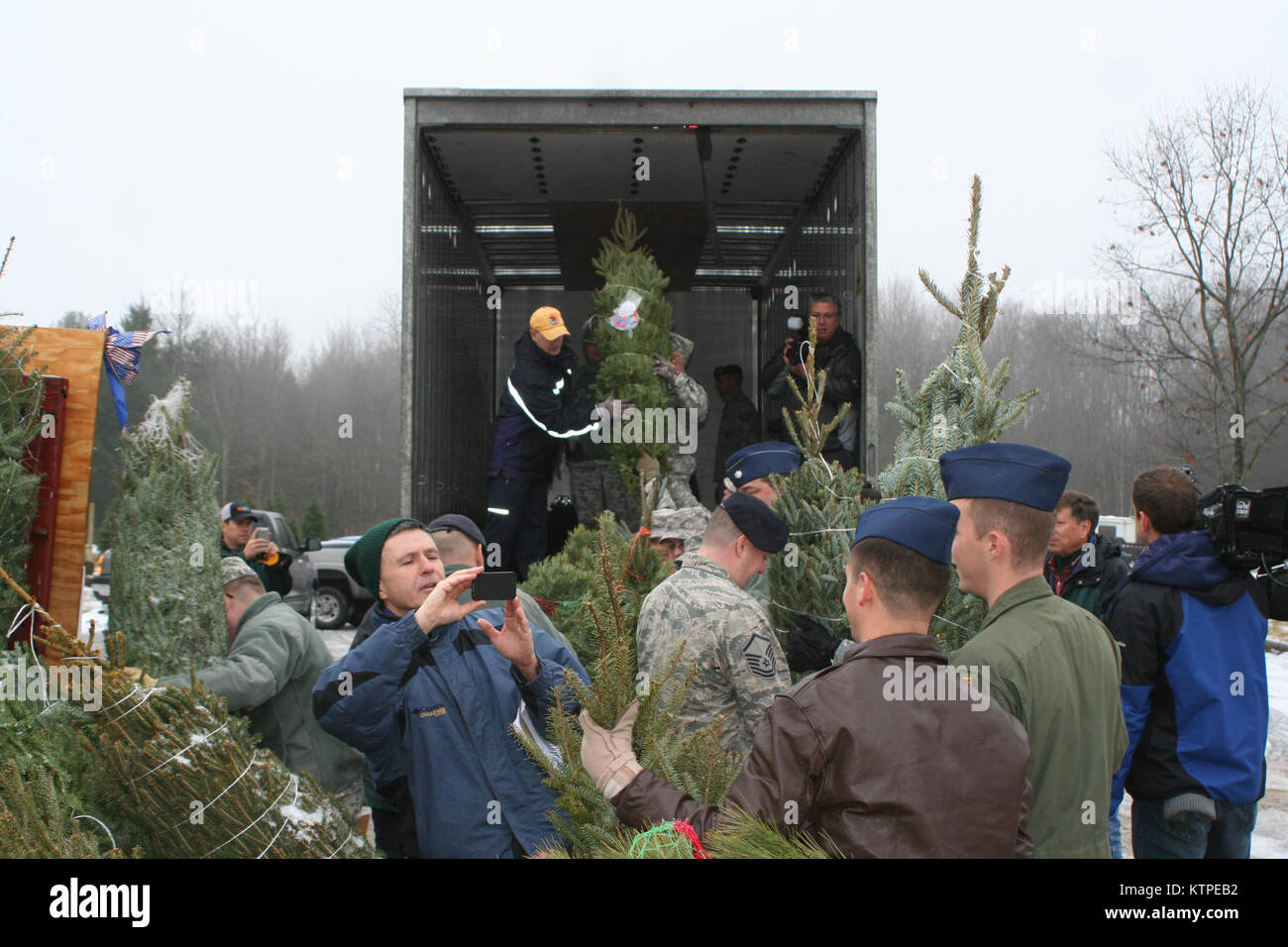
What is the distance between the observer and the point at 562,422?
7215mm

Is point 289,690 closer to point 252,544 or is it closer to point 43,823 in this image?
point 43,823

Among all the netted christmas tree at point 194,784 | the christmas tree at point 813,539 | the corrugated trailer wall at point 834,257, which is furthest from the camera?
the corrugated trailer wall at point 834,257

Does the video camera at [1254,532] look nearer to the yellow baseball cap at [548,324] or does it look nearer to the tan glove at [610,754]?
the tan glove at [610,754]

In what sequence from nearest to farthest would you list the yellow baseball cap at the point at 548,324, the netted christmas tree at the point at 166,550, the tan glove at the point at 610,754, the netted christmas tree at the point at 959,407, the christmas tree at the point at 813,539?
the tan glove at the point at 610,754, the netted christmas tree at the point at 166,550, the netted christmas tree at the point at 959,407, the christmas tree at the point at 813,539, the yellow baseball cap at the point at 548,324

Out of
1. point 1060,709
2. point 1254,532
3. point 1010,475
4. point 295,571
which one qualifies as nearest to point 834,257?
point 1254,532

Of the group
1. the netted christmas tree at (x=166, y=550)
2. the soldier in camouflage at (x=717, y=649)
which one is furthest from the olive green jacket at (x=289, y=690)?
the soldier in camouflage at (x=717, y=649)

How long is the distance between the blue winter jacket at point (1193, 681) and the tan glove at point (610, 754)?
2.32 m

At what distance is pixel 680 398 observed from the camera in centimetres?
768

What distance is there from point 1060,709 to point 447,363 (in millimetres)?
5667

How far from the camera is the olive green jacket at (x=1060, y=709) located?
7.54ft

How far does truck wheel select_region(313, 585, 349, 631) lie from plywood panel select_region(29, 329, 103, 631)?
13.6 m
